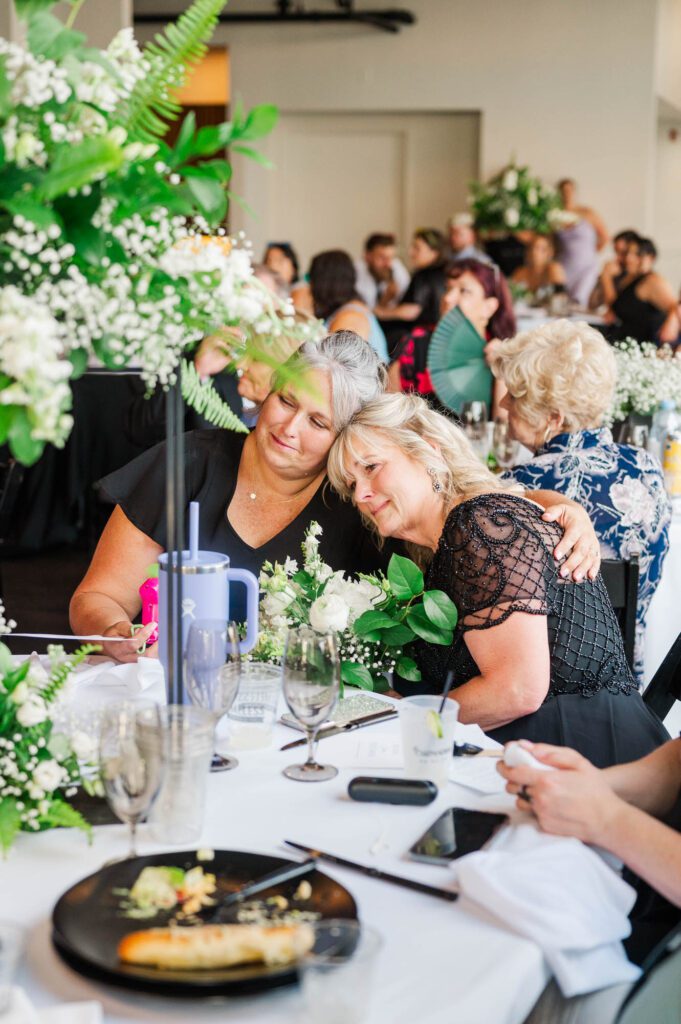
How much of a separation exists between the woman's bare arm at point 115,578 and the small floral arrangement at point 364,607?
1.54 ft

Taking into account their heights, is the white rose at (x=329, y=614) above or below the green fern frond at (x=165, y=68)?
below

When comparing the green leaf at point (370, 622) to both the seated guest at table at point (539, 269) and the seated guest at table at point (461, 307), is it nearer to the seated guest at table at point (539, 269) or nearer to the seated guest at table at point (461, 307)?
the seated guest at table at point (461, 307)

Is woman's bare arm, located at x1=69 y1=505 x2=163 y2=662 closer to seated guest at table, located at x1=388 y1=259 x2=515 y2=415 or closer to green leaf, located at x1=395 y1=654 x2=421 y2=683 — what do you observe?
green leaf, located at x1=395 y1=654 x2=421 y2=683

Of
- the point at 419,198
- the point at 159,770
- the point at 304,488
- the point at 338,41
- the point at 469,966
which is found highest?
the point at 338,41

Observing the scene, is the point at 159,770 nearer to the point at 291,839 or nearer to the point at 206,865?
the point at 206,865

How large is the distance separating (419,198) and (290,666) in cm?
1248

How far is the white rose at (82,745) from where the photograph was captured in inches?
59.9

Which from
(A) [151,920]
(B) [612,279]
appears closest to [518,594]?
(A) [151,920]

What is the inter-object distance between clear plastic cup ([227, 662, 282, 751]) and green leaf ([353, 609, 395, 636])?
31cm

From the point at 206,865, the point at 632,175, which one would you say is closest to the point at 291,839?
the point at 206,865

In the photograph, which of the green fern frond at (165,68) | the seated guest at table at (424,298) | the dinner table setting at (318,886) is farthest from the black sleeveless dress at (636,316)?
the green fern frond at (165,68)

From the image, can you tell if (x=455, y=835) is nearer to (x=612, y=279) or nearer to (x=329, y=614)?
(x=329, y=614)

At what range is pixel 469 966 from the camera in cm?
124

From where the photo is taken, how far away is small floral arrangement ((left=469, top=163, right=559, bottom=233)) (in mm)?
12305
